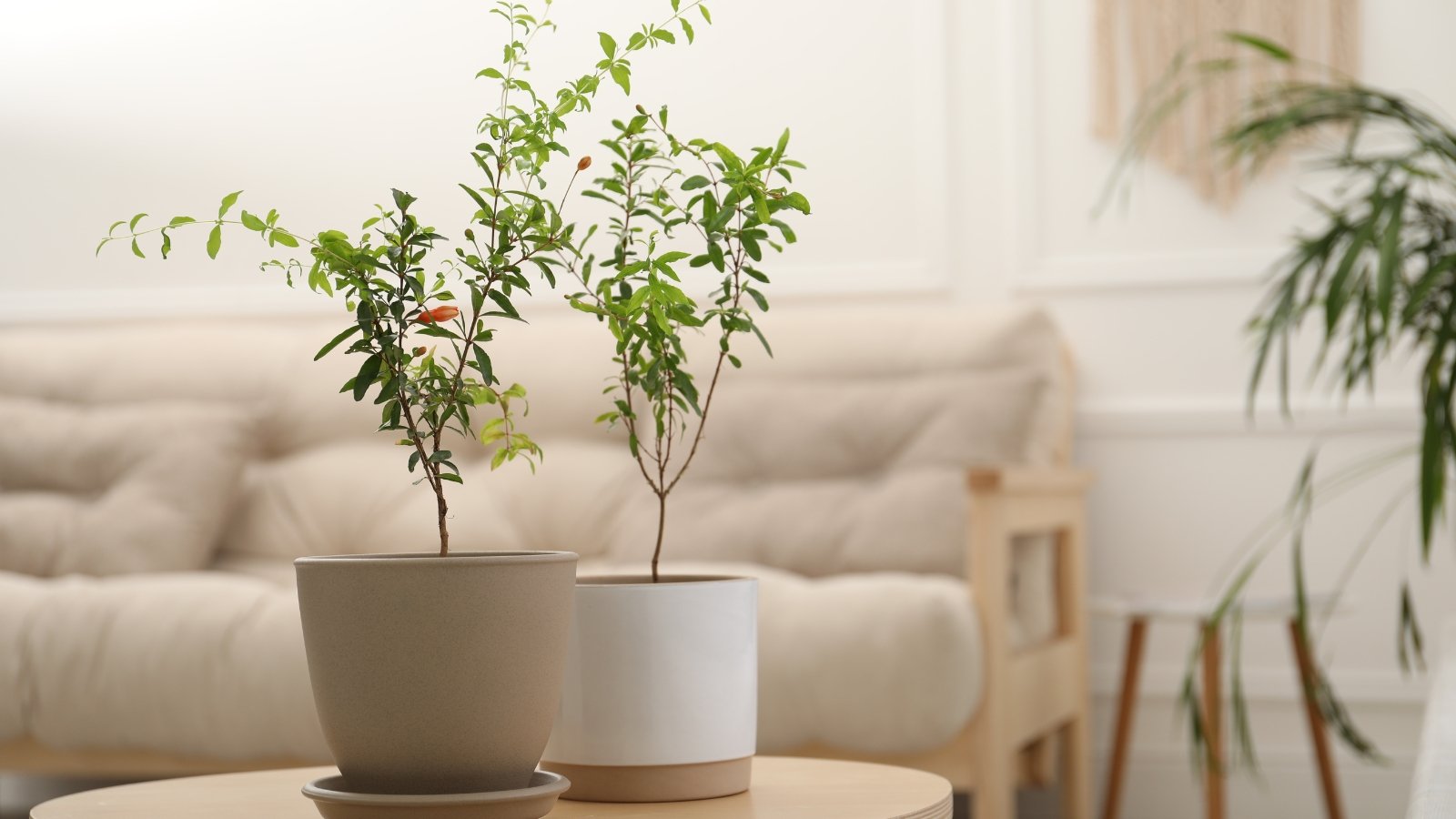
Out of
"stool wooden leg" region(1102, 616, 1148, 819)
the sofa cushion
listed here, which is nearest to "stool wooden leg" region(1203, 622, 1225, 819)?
"stool wooden leg" region(1102, 616, 1148, 819)

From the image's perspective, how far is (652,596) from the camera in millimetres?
886

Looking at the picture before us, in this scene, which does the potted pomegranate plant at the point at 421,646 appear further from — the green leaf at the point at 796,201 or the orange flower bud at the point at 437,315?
the green leaf at the point at 796,201

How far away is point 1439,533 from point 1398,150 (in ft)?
2.32

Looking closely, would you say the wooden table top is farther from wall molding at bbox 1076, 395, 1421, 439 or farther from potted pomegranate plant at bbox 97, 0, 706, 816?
wall molding at bbox 1076, 395, 1421, 439

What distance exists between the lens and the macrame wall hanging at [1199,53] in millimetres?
2832

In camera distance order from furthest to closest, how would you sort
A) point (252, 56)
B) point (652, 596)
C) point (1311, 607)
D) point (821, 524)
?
point (252, 56) → point (821, 524) → point (1311, 607) → point (652, 596)

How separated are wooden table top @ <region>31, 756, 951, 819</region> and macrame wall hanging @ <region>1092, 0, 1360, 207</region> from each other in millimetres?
2132

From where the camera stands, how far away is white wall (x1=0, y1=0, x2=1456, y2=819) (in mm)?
2828

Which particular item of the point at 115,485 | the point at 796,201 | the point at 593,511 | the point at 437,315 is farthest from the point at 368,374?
the point at 115,485

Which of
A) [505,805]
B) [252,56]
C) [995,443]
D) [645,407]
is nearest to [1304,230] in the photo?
[995,443]

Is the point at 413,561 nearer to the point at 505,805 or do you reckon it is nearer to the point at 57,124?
the point at 505,805

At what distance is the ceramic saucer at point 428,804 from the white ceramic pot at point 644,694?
11 cm

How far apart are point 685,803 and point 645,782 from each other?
27mm

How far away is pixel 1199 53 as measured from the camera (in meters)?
2.88
